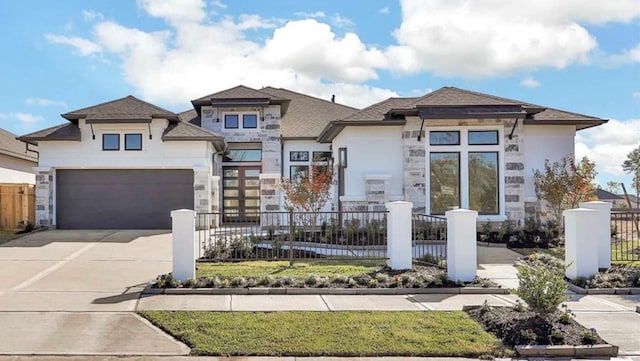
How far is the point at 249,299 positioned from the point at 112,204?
40.0 feet

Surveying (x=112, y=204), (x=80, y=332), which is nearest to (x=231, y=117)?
(x=112, y=204)

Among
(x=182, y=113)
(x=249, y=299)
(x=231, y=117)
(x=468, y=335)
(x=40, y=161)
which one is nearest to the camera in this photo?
(x=468, y=335)

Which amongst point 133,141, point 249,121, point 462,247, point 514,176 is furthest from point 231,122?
point 462,247

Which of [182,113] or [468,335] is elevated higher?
[182,113]

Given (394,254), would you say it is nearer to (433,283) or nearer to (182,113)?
(433,283)

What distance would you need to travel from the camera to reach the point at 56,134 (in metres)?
17.3

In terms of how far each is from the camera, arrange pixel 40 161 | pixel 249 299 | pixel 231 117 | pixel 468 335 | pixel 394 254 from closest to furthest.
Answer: pixel 468 335
pixel 249 299
pixel 394 254
pixel 40 161
pixel 231 117

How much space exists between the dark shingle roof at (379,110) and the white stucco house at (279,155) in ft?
0.14

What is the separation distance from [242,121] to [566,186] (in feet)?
42.5

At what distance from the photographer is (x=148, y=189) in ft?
58.5

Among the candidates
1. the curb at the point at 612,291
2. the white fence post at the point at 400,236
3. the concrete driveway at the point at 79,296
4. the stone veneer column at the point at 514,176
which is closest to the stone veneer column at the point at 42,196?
the concrete driveway at the point at 79,296

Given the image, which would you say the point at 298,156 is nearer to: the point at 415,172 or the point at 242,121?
the point at 242,121

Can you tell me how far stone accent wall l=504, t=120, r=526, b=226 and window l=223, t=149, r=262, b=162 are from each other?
10.4 metres

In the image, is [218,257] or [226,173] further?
[226,173]
